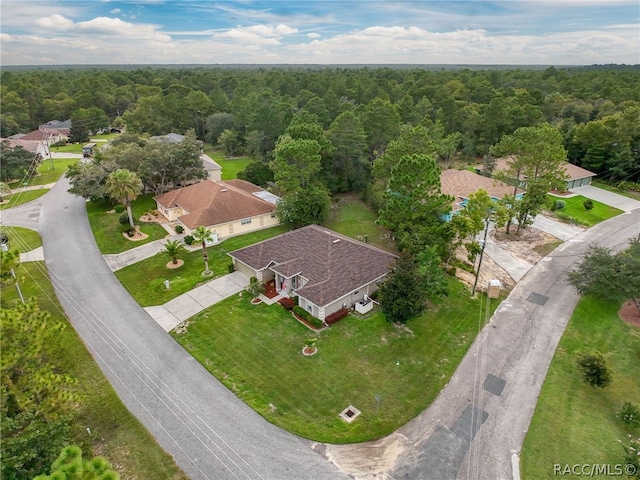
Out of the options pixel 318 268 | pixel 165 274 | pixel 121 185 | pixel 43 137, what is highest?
pixel 121 185

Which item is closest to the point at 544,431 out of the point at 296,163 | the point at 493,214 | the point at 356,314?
the point at 356,314

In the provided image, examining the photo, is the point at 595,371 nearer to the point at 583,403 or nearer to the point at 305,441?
the point at 583,403

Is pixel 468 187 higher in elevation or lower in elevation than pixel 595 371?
higher

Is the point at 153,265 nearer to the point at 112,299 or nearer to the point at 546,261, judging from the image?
the point at 112,299

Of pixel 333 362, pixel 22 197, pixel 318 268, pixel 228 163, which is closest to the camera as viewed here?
pixel 333 362

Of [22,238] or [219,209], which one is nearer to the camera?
[22,238]

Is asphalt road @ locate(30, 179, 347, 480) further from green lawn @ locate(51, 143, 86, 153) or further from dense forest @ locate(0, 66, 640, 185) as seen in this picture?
green lawn @ locate(51, 143, 86, 153)

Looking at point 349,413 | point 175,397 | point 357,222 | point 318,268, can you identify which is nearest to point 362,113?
point 357,222
